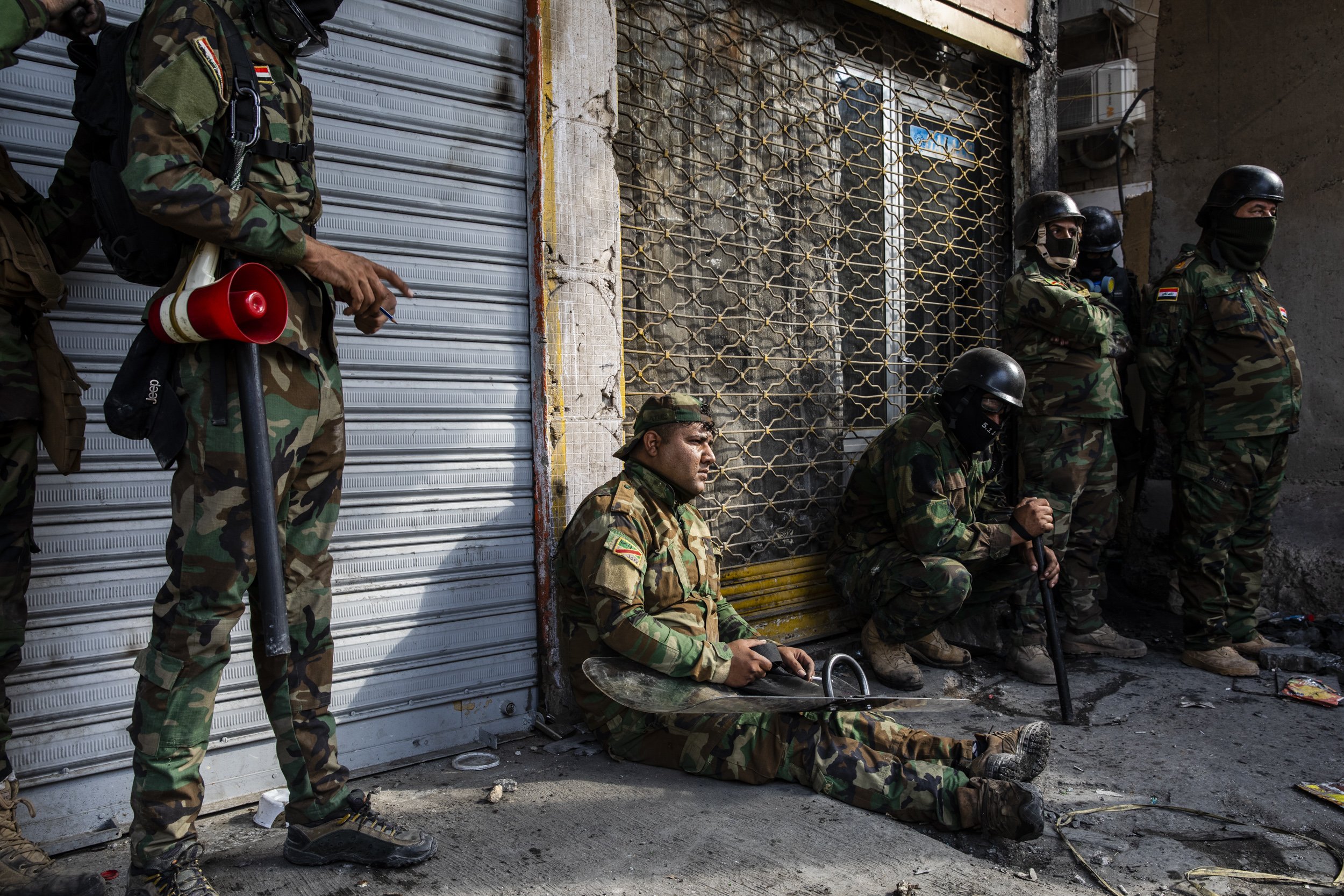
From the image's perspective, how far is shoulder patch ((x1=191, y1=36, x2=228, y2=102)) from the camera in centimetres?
176

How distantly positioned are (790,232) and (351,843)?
304cm

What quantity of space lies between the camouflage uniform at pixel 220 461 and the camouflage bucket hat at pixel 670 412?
102 cm

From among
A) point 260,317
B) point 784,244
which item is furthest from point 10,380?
point 784,244

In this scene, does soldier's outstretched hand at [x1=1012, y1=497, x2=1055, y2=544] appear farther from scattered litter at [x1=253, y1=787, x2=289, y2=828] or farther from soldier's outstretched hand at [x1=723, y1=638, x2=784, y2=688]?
scattered litter at [x1=253, y1=787, x2=289, y2=828]

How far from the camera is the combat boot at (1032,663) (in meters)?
3.75

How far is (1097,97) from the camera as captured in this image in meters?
11.0

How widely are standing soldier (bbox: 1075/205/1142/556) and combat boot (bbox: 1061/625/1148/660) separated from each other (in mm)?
939

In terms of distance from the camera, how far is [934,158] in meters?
4.72

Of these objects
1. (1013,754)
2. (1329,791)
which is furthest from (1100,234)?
(1013,754)

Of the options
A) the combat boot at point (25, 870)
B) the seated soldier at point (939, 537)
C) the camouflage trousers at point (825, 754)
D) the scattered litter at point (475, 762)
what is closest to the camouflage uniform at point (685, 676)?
the camouflage trousers at point (825, 754)

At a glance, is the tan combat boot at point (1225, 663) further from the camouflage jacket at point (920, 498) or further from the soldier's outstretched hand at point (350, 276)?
the soldier's outstretched hand at point (350, 276)

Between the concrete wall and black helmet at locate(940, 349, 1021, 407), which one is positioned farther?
the concrete wall

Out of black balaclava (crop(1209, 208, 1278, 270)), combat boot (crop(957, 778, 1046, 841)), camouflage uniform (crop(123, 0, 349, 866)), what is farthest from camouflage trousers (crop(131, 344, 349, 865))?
black balaclava (crop(1209, 208, 1278, 270))

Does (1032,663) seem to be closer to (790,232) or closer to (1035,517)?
(1035,517)
